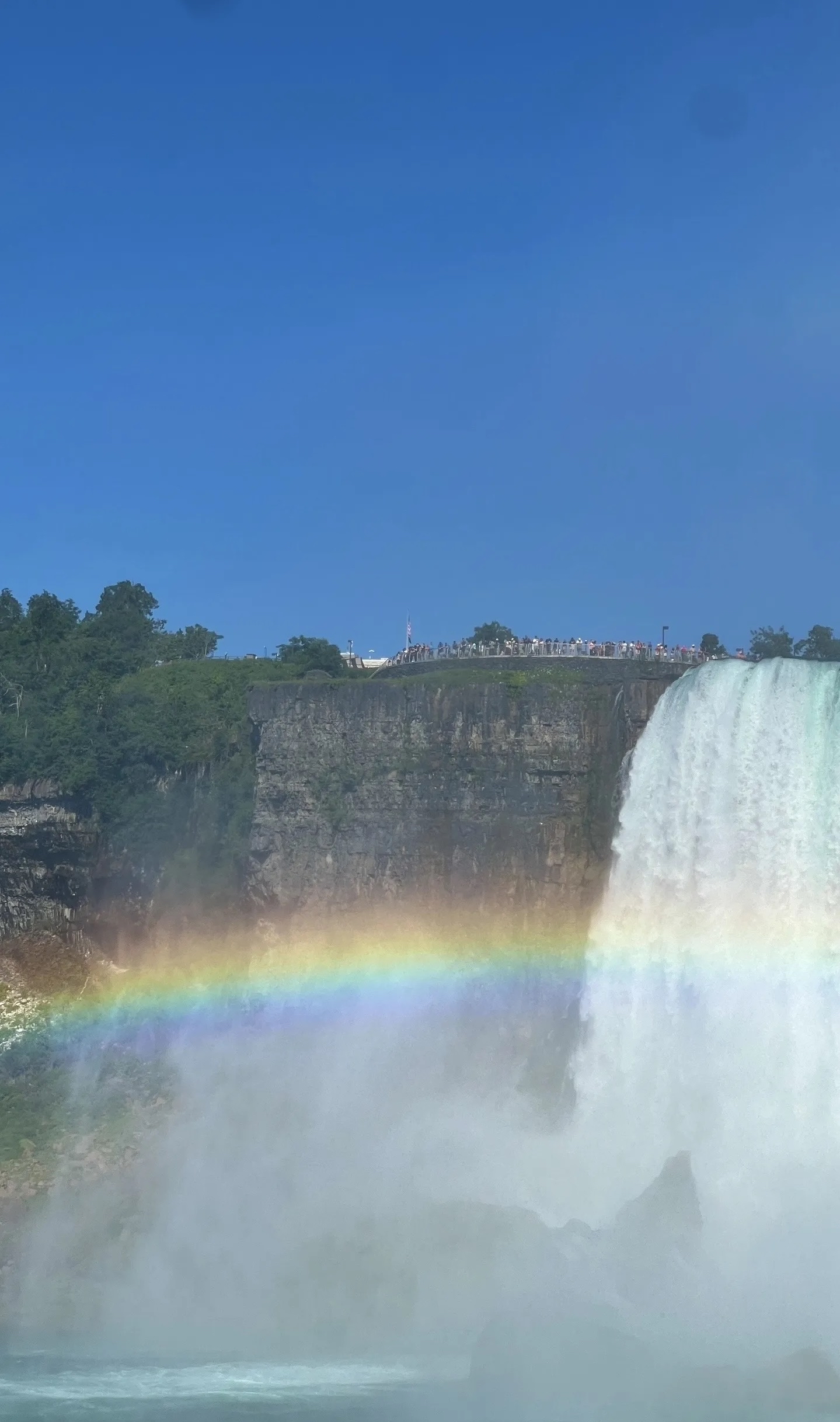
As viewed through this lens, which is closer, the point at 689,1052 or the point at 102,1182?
the point at 689,1052

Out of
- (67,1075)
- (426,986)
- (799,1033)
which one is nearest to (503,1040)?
(426,986)

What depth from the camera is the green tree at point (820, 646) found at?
44.5m

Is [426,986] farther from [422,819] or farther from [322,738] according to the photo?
[322,738]

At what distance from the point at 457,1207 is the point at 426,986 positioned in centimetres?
586

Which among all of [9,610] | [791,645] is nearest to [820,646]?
[791,645]

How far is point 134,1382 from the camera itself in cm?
2238

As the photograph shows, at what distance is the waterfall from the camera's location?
80.1ft

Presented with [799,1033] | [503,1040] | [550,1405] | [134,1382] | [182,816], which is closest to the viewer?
[550,1405]

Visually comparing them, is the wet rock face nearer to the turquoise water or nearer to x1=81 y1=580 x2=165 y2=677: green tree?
x1=81 y1=580 x2=165 y2=677: green tree

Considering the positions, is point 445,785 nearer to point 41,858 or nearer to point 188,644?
point 41,858

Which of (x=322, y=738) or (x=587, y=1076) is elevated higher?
(x=322, y=738)

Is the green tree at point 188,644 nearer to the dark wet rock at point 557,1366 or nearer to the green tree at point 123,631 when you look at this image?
the green tree at point 123,631

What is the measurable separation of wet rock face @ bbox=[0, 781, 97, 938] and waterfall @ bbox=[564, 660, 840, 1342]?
1315cm

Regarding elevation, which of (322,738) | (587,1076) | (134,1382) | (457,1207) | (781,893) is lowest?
(134,1382)
